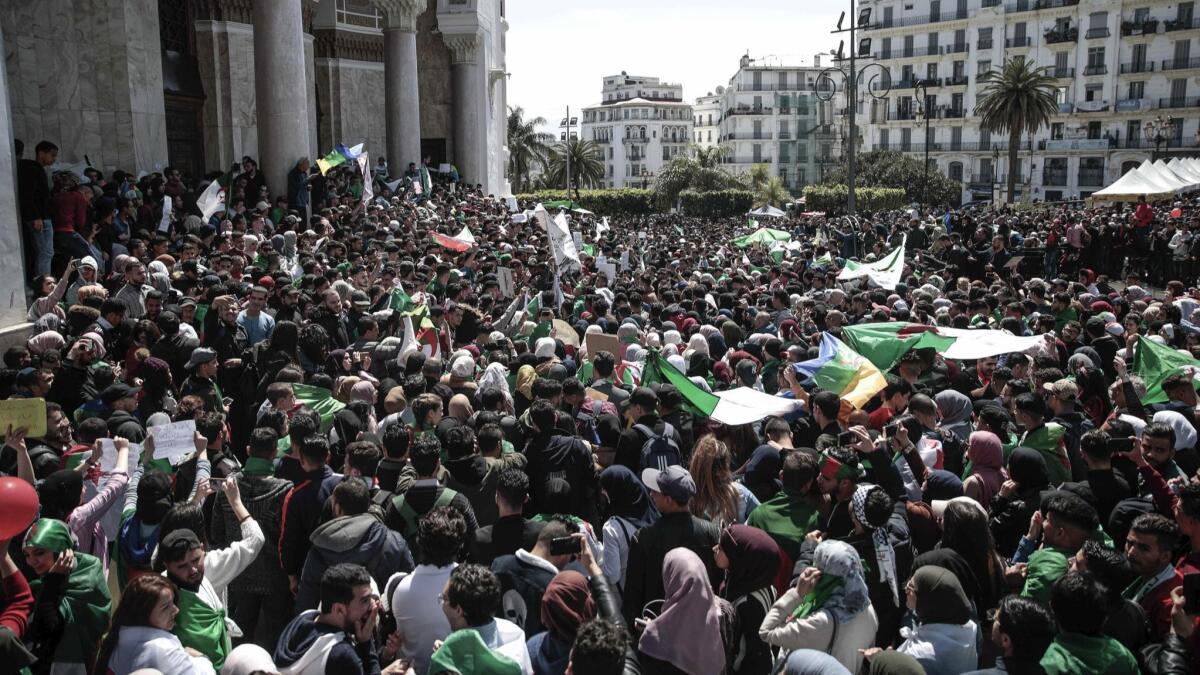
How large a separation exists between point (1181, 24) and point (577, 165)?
50595mm

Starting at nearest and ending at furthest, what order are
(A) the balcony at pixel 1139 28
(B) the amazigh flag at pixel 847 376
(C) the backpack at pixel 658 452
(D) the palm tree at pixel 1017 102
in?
1. (C) the backpack at pixel 658 452
2. (B) the amazigh flag at pixel 847 376
3. (D) the palm tree at pixel 1017 102
4. (A) the balcony at pixel 1139 28

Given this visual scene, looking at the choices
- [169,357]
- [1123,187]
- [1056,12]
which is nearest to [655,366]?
[169,357]

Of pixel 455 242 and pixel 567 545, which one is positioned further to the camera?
pixel 455 242

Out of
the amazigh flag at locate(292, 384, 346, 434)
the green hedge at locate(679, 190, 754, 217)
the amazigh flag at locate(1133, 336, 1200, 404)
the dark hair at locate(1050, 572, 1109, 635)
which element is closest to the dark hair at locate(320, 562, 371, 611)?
the dark hair at locate(1050, 572, 1109, 635)

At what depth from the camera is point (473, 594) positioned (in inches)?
155

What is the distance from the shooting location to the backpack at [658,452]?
629cm

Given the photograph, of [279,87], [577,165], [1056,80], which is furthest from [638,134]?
[279,87]

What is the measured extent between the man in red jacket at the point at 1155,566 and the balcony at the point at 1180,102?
7396cm

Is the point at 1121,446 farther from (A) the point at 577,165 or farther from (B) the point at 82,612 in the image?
(A) the point at 577,165

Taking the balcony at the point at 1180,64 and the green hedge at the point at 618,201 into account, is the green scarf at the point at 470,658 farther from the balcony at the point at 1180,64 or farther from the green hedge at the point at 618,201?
the balcony at the point at 1180,64

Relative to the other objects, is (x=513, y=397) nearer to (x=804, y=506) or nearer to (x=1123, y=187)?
(x=804, y=506)

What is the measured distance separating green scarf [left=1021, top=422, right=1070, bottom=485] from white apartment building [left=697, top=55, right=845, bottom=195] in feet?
346

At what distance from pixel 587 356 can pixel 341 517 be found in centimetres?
518

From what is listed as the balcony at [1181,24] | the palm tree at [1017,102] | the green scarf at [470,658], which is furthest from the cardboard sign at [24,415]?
the balcony at [1181,24]
